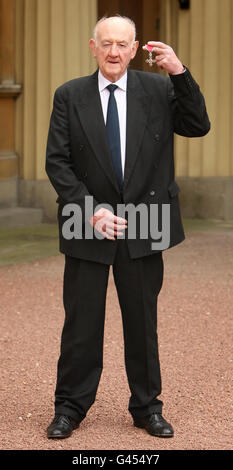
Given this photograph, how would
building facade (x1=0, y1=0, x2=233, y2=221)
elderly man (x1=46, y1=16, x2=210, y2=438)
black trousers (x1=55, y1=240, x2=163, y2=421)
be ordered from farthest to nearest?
building facade (x1=0, y1=0, x2=233, y2=221)
black trousers (x1=55, y1=240, x2=163, y2=421)
elderly man (x1=46, y1=16, x2=210, y2=438)

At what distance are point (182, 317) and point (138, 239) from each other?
251 cm

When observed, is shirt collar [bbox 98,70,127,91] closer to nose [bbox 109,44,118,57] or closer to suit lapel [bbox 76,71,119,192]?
suit lapel [bbox 76,71,119,192]

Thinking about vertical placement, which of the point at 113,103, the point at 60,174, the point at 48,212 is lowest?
the point at 48,212

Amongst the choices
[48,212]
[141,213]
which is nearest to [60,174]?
[141,213]

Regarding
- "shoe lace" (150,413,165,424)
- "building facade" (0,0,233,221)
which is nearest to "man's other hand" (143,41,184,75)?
"shoe lace" (150,413,165,424)

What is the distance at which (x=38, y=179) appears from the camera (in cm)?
1072

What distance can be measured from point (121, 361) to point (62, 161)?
177 cm

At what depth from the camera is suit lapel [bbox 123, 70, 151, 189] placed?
4.09m

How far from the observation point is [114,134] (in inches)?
161

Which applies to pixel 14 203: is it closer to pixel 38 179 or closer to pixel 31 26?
pixel 38 179

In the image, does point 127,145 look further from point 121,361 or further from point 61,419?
point 121,361

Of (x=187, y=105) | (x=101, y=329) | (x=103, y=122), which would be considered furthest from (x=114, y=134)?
(x=101, y=329)

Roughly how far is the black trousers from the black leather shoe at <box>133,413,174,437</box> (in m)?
0.03

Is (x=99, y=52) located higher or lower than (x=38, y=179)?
higher
